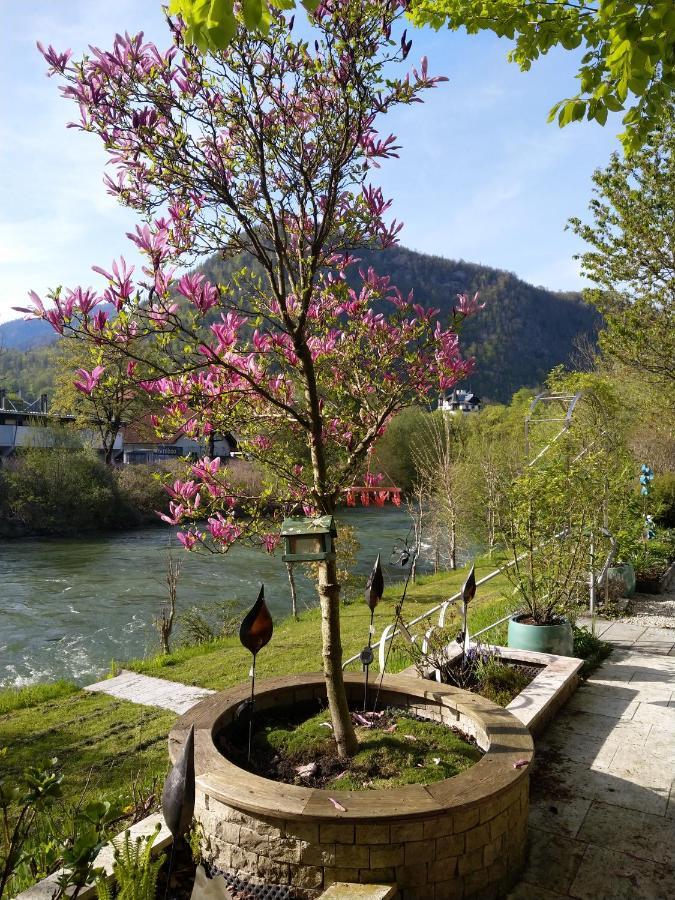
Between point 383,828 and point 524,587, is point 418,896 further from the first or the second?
point 524,587

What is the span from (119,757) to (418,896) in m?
4.50

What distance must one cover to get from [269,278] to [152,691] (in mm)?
6667

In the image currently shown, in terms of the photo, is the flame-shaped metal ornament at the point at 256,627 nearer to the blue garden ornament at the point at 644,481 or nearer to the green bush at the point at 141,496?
the blue garden ornament at the point at 644,481

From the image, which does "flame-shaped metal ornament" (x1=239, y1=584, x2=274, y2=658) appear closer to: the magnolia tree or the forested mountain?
the magnolia tree

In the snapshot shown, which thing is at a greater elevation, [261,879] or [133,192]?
[133,192]

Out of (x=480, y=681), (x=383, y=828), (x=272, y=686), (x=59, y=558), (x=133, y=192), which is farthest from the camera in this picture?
(x=59, y=558)

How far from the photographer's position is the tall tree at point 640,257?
9625 mm

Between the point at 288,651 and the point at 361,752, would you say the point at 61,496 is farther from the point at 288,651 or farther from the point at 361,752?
the point at 361,752

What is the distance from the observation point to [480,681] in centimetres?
482

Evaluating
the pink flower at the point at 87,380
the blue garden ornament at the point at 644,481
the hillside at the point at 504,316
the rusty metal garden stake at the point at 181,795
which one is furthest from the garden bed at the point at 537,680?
the hillside at the point at 504,316

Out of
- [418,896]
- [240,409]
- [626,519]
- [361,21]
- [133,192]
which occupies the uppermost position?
[361,21]

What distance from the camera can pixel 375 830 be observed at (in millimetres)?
2373

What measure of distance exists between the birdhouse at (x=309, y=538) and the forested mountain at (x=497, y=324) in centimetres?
6436

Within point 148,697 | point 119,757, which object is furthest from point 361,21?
point 148,697
